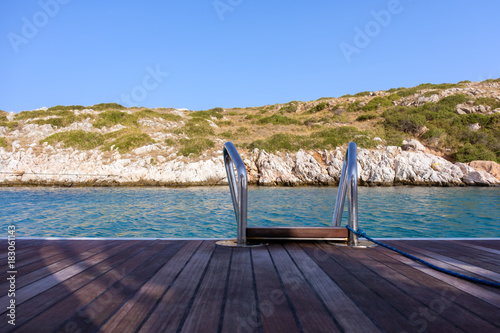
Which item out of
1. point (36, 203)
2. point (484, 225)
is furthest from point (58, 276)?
point (36, 203)

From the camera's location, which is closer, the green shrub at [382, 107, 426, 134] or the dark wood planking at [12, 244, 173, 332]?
the dark wood planking at [12, 244, 173, 332]

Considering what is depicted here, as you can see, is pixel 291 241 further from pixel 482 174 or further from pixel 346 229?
pixel 482 174

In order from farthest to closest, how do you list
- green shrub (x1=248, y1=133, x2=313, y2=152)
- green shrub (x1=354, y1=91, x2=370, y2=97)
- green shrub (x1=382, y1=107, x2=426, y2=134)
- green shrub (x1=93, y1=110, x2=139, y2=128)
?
green shrub (x1=354, y1=91, x2=370, y2=97) → green shrub (x1=93, y1=110, x2=139, y2=128) → green shrub (x1=382, y1=107, x2=426, y2=134) → green shrub (x1=248, y1=133, x2=313, y2=152)

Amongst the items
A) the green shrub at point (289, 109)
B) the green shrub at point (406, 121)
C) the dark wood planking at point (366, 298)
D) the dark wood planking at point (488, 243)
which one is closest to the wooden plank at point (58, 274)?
the dark wood planking at point (366, 298)

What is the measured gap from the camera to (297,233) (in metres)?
2.56

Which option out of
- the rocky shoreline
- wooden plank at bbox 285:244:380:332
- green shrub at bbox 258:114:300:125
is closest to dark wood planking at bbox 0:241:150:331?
wooden plank at bbox 285:244:380:332

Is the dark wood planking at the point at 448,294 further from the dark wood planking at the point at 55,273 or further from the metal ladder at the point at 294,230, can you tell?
the dark wood planking at the point at 55,273

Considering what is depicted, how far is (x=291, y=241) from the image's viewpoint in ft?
8.50

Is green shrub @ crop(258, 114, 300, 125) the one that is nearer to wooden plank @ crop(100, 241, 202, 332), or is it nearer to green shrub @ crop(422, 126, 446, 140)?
green shrub @ crop(422, 126, 446, 140)

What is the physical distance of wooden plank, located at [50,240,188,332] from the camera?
45.8 inches

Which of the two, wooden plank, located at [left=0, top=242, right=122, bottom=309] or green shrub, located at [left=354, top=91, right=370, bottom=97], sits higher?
green shrub, located at [left=354, top=91, right=370, bottom=97]

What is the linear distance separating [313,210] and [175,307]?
24.8 feet

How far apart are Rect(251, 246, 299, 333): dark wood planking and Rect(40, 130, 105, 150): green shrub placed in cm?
Answer: 2095

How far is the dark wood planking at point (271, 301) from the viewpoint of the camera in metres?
1.13
